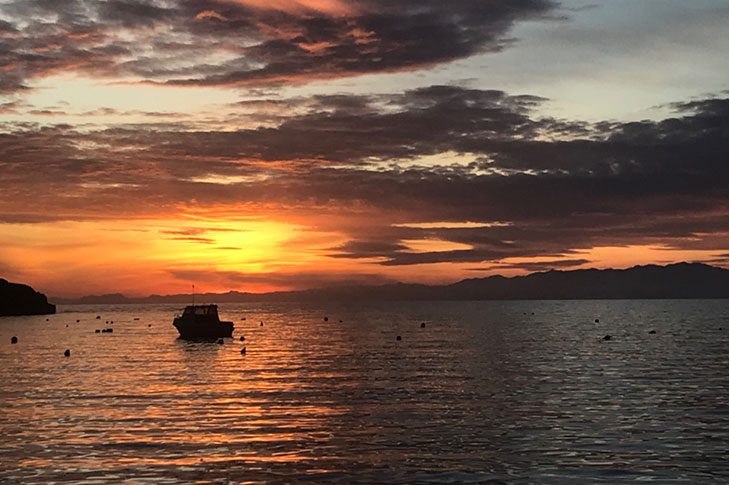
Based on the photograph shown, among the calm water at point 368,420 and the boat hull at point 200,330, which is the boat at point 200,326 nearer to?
the boat hull at point 200,330

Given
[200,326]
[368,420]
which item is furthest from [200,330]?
[368,420]

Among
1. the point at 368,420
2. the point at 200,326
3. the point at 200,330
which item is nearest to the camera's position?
the point at 368,420

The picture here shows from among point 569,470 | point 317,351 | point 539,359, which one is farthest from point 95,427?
point 317,351

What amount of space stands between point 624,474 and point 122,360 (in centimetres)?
6341

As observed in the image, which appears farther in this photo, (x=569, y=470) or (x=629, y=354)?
(x=629, y=354)

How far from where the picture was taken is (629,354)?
85125mm

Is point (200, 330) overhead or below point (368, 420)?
overhead

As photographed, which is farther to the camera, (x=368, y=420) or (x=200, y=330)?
(x=200, y=330)

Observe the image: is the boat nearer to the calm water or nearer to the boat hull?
the boat hull

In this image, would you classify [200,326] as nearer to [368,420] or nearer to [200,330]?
[200,330]

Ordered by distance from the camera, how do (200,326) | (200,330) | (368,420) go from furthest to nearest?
(200,326)
(200,330)
(368,420)

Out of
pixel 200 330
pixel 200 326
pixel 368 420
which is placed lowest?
pixel 368 420

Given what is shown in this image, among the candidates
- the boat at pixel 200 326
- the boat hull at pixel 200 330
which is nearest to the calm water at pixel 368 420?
the boat hull at pixel 200 330

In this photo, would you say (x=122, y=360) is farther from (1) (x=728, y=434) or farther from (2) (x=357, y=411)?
(1) (x=728, y=434)
